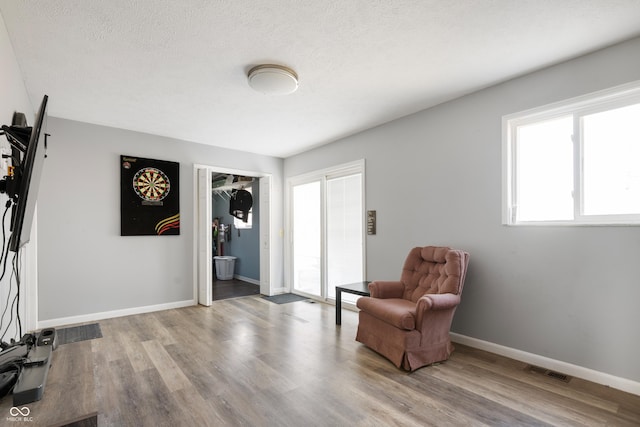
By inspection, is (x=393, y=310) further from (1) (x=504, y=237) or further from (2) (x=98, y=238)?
(2) (x=98, y=238)

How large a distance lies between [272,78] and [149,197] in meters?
2.91

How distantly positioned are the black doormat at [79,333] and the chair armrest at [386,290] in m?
3.07

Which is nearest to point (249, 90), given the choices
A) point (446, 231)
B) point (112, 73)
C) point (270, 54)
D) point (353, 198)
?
point (270, 54)

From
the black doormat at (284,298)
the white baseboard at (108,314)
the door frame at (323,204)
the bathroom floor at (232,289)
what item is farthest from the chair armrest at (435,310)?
the bathroom floor at (232,289)

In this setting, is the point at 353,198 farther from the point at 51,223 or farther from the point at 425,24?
the point at 51,223

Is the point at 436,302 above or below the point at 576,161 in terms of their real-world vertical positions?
below

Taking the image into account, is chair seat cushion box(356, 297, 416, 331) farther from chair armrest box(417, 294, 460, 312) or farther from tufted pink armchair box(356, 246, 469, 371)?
chair armrest box(417, 294, 460, 312)

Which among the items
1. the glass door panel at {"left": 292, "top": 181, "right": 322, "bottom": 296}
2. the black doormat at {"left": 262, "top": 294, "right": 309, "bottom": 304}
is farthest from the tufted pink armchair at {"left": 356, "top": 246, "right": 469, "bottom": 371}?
the black doormat at {"left": 262, "top": 294, "right": 309, "bottom": 304}

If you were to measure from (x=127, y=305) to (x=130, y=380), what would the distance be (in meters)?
2.24

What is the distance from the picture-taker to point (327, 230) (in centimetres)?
532

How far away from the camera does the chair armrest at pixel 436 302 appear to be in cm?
273

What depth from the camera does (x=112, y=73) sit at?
9.55ft

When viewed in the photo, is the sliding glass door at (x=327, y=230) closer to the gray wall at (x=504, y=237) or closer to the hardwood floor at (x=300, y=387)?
the gray wall at (x=504, y=237)

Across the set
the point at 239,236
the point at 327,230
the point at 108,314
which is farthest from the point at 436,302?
the point at 239,236
